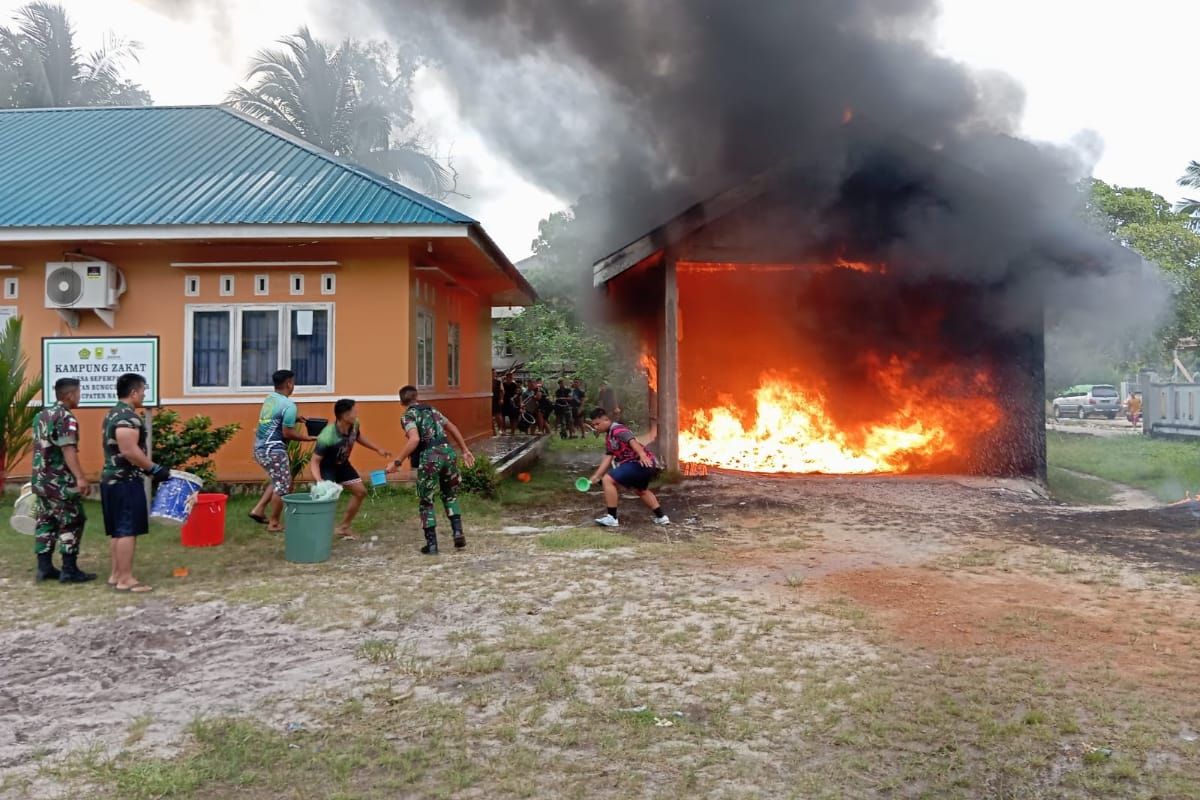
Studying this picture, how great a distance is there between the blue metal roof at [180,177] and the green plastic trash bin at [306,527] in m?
4.29

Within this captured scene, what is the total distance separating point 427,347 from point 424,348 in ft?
0.62

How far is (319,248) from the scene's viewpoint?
10.5 m

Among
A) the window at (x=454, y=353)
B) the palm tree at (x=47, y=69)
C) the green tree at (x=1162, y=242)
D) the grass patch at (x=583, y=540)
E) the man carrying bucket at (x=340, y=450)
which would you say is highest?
the palm tree at (x=47, y=69)

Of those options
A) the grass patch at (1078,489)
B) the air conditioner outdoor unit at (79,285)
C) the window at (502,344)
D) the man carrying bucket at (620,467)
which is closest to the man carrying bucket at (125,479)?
the man carrying bucket at (620,467)

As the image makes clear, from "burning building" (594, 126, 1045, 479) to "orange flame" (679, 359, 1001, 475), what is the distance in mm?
24

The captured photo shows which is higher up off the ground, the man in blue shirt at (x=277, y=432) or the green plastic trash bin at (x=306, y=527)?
the man in blue shirt at (x=277, y=432)

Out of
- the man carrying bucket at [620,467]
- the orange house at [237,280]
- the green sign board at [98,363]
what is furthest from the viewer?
the orange house at [237,280]

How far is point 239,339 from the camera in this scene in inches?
413

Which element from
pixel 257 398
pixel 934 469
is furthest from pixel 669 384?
pixel 257 398

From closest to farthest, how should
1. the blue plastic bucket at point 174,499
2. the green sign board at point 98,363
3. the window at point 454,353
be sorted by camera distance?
1. the blue plastic bucket at point 174,499
2. the green sign board at point 98,363
3. the window at point 454,353

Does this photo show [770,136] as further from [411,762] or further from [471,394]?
[411,762]

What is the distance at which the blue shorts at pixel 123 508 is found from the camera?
18.6 feet

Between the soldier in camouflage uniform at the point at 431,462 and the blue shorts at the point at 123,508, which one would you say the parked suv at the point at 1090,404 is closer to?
the soldier in camouflage uniform at the point at 431,462

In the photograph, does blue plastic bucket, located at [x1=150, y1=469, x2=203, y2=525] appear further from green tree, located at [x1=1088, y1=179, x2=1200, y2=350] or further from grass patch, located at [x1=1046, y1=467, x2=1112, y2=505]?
green tree, located at [x1=1088, y1=179, x2=1200, y2=350]
